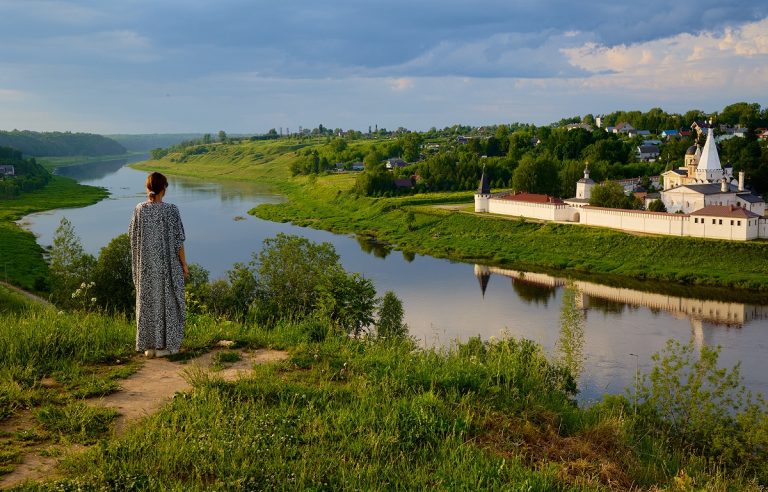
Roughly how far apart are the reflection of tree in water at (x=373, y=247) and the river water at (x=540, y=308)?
0.19 ft

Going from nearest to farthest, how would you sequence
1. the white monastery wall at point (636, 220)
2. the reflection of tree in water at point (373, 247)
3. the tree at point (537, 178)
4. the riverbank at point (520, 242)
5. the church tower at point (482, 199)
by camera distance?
the riverbank at point (520, 242), the white monastery wall at point (636, 220), the reflection of tree in water at point (373, 247), the church tower at point (482, 199), the tree at point (537, 178)

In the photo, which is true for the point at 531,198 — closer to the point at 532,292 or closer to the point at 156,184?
the point at 532,292

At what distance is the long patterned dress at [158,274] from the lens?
258 inches

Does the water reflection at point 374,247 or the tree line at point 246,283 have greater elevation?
the tree line at point 246,283

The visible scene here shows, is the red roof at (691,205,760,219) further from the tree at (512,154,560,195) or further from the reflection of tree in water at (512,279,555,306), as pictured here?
the tree at (512,154,560,195)

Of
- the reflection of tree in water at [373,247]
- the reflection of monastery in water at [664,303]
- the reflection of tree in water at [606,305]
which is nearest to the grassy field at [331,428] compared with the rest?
the reflection of monastery in water at [664,303]

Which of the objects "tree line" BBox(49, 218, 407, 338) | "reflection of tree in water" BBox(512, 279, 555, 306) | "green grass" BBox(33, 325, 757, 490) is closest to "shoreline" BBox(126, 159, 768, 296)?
"reflection of tree in water" BBox(512, 279, 555, 306)

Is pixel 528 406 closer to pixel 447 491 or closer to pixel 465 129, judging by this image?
pixel 447 491

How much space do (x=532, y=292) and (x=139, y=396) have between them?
25.3m

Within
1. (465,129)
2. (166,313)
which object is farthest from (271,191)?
(465,129)

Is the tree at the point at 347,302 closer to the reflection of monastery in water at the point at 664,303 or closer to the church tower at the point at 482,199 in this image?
the reflection of monastery in water at the point at 664,303

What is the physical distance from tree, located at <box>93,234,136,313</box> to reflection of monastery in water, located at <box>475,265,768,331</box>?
1473cm

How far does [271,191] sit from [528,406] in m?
76.2

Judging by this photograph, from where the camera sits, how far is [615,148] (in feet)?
222
